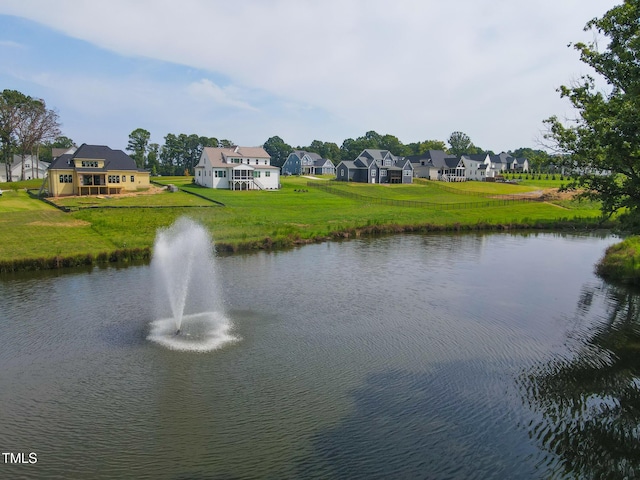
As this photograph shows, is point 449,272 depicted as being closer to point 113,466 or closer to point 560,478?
point 560,478

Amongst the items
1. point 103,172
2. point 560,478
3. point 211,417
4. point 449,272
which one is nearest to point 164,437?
point 211,417

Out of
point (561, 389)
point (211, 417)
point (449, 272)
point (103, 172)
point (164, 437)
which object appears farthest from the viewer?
point (103, 172)

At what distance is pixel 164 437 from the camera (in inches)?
580

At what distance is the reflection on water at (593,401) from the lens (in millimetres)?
14031

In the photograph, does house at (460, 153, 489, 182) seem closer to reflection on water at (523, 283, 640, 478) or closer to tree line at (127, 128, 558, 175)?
tree line at (127, 128, 558, 175)

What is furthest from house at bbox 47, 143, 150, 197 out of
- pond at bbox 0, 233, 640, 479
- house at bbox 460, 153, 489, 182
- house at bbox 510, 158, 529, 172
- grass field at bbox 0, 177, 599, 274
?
house at bbox 510, 158, 529, 172

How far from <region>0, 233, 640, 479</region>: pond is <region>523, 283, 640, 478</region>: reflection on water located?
0.07m

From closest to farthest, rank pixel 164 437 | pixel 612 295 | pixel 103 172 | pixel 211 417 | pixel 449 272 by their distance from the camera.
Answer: pixel 164 437 → pixel 211 417 → pixel 612 295 → pixel 449 272 → pixel 103 172

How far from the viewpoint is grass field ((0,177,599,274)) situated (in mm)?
42062

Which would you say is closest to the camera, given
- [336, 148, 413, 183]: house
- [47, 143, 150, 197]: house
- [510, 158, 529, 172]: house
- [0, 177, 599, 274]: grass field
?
[0, 177, 599, 274]: grass field

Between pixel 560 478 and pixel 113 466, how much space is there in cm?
1215

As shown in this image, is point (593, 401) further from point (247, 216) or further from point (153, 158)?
point (153, 158)

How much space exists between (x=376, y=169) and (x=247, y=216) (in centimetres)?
5861

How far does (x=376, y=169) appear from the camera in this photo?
110188 millimetres
